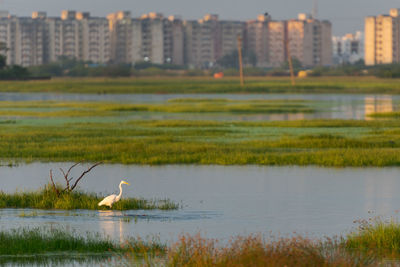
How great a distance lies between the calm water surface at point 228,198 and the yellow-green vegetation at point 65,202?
1.84ft

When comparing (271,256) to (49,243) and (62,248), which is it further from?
(49,243)

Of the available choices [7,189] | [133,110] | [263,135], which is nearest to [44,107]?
[133,110]

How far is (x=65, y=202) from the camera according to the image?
23.5 metres

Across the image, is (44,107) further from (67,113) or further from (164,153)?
(164,153)

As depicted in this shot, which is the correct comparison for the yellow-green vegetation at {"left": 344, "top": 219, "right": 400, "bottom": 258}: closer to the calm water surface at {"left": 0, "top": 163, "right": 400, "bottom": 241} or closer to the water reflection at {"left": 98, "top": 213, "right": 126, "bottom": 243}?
the calm water surface at {"left": 0, "top": 163, "right": 400, "bottom": 241}

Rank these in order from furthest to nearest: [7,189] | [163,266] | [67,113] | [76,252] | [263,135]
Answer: [67,113], [263,135], [7,189], [76,252], [163,266]

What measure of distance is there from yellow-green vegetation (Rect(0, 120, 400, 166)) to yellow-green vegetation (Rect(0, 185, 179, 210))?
34.3 ft

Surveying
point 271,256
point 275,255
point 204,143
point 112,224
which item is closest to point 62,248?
point 112,224

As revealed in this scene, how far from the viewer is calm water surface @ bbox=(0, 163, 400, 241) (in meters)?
21.1

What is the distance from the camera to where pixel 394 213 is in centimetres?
2334

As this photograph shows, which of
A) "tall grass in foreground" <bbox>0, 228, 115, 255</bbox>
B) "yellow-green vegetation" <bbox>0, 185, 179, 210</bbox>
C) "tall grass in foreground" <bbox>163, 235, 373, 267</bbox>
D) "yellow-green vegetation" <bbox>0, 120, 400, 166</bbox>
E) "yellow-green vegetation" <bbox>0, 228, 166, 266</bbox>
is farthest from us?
"yellow-green vegetation" <bbox>0, 120, 400, 166</bbox>

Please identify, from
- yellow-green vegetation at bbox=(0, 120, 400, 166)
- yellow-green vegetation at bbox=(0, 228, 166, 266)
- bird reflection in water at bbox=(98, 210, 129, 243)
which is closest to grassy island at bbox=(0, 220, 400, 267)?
yellow-green vegetation at bbox=(0, 228, 166, 266)

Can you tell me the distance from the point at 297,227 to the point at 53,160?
16.2 metres

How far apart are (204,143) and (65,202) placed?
18310mm
